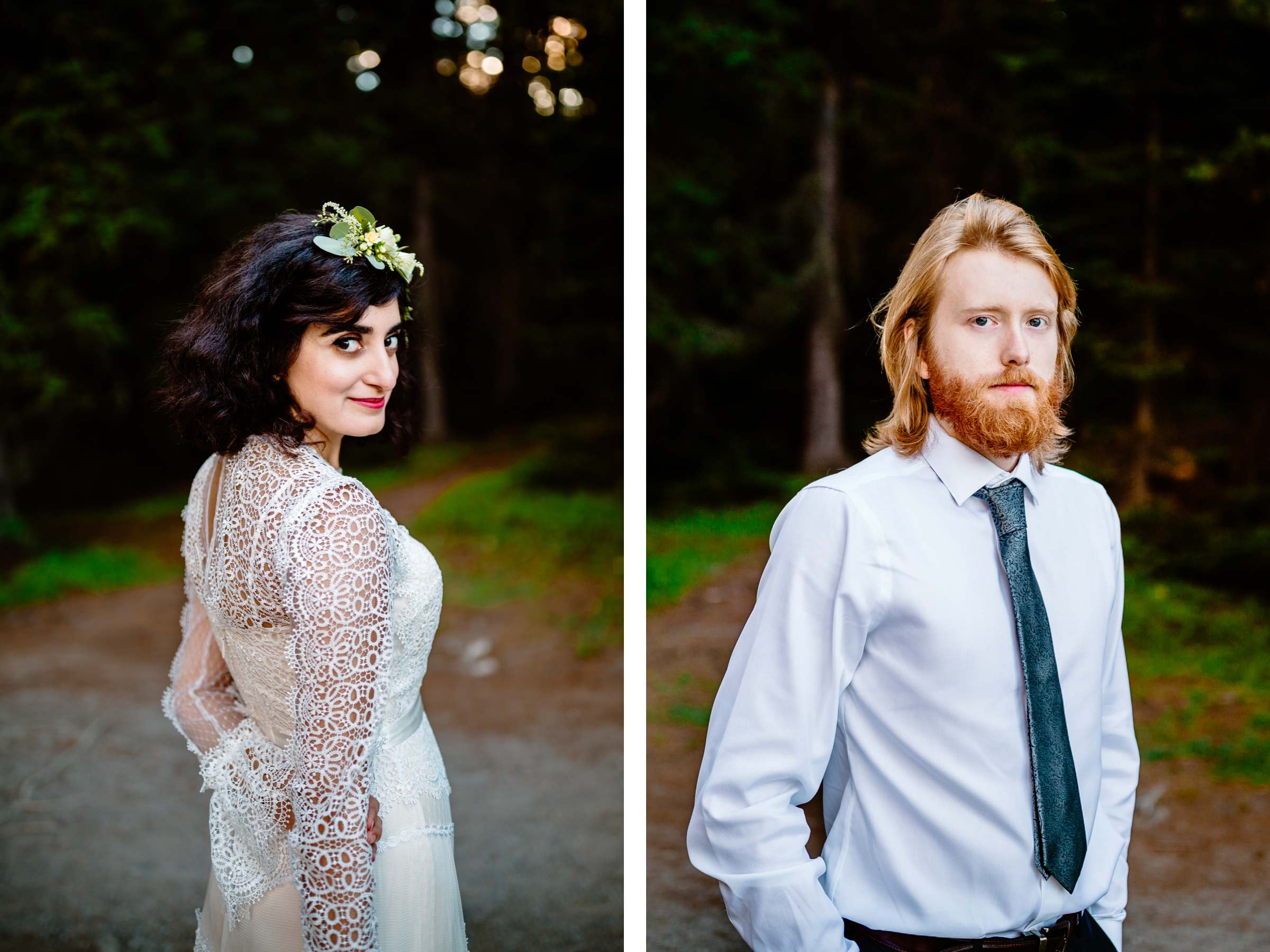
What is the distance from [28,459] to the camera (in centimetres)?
791

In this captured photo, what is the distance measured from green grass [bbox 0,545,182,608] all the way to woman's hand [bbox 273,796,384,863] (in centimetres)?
683

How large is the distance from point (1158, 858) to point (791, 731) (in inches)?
133

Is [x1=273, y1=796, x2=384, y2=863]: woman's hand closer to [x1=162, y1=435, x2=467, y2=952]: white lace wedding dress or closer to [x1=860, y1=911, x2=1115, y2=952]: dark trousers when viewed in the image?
[x1=162, y1=435, x2=467, y2=952]: white lace wedding dress

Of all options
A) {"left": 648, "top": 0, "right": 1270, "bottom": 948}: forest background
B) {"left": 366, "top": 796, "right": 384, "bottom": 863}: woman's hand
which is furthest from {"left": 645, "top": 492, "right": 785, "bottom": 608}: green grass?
{"left": 366, "top": 796, "right": 384, "bottom": 863}: woman's hand

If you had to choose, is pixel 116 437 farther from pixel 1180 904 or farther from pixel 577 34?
pixel 1180 904

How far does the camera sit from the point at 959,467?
1392mm

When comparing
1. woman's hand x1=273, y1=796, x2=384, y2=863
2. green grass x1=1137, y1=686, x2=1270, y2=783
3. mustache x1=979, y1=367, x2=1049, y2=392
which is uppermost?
mustache x1=979, y1=367, x2=1049, y2=392

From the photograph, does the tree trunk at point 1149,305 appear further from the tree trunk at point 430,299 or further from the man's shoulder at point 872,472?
the tree trunk at point 430,299

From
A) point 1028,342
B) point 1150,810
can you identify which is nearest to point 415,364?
point 1028,342

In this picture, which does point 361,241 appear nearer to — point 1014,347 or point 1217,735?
point 1014,347

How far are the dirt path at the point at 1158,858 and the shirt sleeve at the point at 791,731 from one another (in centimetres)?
210

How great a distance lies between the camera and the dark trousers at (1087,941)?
4.48ft

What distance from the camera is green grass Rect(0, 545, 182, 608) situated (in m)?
7.23

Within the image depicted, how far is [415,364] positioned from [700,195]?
18.8 ft
